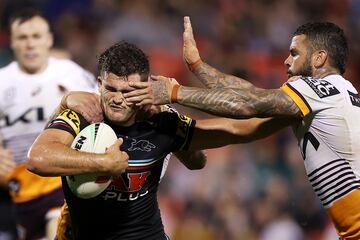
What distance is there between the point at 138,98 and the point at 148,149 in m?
0.40

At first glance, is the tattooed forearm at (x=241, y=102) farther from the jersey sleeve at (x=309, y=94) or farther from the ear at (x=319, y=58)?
the ear at (x=319, y=58)

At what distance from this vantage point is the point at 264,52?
9.42 metres

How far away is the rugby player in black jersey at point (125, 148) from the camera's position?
397cm

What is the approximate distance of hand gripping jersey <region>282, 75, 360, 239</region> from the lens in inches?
170

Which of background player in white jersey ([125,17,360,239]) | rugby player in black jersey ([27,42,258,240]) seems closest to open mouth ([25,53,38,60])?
rugby player in black jersey ([27,42,258,240])

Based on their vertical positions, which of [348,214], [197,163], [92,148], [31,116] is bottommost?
[31,116]

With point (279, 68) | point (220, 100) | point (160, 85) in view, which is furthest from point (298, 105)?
point (279, 68)

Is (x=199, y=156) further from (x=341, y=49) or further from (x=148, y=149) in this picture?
(x=341, y=49)

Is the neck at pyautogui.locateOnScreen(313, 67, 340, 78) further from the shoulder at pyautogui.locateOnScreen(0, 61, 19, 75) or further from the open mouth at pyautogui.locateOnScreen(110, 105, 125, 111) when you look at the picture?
the shoulder at pyautogui.locateOnScreen(0, 61, 19, 75)

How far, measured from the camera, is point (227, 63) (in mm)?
9195

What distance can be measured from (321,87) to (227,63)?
489 cm

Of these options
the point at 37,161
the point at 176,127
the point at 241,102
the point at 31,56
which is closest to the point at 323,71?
the point at 241,102

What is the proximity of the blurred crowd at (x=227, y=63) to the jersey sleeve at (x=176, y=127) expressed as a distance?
362 cm

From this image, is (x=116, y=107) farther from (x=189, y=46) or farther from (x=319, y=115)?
(x=319, y=115)
